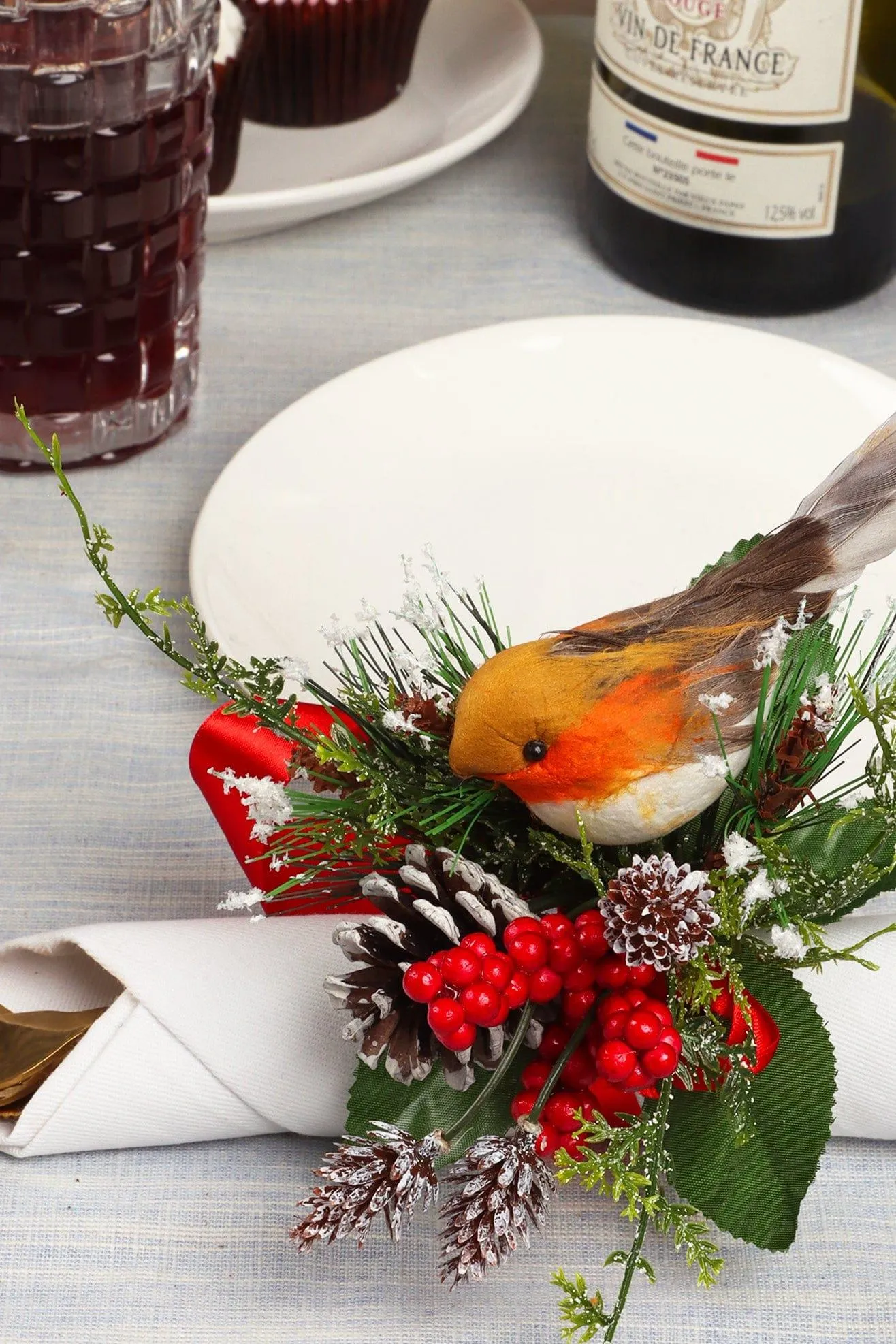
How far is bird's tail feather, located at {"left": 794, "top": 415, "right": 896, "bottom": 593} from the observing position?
1.18 feet

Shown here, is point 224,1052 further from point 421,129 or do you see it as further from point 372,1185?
point 421,129

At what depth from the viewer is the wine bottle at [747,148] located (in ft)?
2.07

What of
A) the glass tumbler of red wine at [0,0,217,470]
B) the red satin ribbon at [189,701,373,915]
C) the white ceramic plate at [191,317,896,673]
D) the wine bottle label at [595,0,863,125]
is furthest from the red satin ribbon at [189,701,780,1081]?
the wine bottle label at [595,0,863,125]

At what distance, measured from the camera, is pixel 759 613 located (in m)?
0.36

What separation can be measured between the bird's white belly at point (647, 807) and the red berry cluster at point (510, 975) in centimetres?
2

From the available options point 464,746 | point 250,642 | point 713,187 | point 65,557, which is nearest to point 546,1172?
point 464,746

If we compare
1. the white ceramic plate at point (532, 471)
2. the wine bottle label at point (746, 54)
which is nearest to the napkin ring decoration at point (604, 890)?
the white ceramic plate at point (532, 471)

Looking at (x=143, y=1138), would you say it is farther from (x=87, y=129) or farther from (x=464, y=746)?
(x=87, y=129)

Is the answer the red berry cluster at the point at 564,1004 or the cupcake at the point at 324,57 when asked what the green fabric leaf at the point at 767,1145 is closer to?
the red berry cluster at the point at 564,1004

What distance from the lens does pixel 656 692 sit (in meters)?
0.35

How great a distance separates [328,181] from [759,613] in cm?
50

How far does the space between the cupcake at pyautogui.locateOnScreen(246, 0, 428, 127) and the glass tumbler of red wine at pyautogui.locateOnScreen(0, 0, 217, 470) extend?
214 mm

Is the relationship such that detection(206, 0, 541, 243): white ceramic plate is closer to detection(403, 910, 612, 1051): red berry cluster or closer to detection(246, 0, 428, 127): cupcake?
detection(246, 0, 428, 127): cupcake

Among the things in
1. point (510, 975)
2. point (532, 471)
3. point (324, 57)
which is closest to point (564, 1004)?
point (510, 975)
